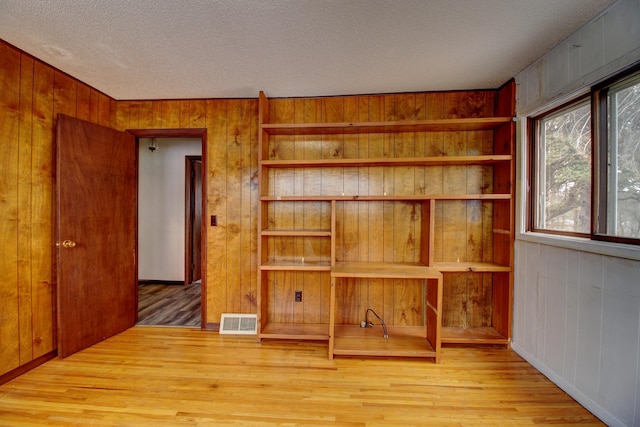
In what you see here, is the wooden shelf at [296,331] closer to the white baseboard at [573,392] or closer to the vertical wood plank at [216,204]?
the vertical wood plank at [216,204]

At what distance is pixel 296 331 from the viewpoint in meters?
2.65

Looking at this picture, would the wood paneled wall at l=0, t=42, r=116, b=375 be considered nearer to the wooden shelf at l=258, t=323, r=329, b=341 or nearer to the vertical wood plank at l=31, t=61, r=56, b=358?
the vertical wood plank at l=31, t=61, r=56, b=358

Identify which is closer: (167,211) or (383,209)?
(383,209)

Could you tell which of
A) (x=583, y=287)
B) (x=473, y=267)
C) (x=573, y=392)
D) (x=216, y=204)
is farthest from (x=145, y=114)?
(x=573, y=392)

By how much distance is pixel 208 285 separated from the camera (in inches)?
116

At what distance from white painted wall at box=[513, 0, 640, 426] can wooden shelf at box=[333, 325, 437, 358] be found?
2.73 ft

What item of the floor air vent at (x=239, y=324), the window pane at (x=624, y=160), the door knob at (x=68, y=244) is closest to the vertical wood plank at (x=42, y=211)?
the door knob at (x=68, y=244)

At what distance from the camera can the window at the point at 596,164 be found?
1.57 metres

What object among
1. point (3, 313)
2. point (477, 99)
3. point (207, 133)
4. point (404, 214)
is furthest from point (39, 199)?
point (477, 99)

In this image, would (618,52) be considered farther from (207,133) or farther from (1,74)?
(1,74)

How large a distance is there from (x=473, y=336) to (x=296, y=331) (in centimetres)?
160

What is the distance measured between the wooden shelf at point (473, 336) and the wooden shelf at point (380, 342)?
0.71 ft

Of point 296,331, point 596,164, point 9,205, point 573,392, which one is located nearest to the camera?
point 596,164

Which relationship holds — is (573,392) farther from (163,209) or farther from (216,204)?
(163,209)
